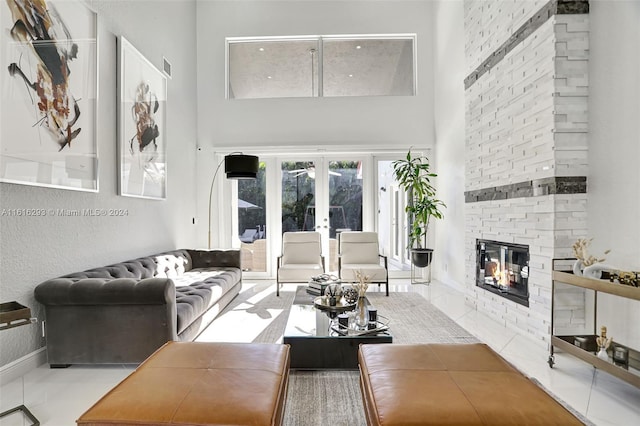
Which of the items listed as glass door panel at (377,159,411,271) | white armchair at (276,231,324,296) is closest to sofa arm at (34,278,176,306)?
white armchair at (276,231,324,296)

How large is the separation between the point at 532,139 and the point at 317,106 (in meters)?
3.87

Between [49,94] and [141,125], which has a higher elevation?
[141,125]

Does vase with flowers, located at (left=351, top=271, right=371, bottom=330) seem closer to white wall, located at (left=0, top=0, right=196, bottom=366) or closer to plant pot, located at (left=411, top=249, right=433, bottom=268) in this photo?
white wall, located at (left=0, top=0, right=196, bottom=366)

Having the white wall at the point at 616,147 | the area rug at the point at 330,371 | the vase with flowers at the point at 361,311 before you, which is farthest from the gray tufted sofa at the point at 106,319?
the white wall at the point at 616,147

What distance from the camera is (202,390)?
1.42 m

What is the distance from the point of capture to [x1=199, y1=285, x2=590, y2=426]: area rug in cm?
206

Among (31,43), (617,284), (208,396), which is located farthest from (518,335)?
(31,43)

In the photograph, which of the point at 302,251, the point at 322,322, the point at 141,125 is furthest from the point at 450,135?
the point at 141,125

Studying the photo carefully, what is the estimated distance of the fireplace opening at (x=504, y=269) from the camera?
136 inches

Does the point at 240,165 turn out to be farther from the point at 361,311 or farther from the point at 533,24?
the point at 533,24

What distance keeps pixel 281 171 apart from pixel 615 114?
484cm

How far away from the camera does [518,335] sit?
11.2ft

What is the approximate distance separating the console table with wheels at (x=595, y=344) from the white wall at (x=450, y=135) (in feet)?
7.89

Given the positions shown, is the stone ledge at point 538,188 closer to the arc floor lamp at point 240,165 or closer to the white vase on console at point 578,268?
the white vase on console at point 578,268
